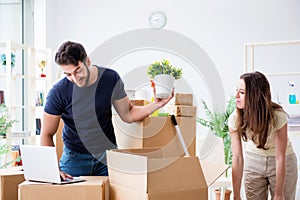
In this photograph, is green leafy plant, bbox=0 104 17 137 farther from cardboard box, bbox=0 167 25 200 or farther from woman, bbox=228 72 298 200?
woman, bbox=228 72 298 200

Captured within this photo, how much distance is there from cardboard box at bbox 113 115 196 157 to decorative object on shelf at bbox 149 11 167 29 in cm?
298

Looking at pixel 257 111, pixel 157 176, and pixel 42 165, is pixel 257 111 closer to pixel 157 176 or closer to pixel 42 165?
pixel 157 176

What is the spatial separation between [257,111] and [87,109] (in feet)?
2.91

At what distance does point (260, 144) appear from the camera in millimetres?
2412

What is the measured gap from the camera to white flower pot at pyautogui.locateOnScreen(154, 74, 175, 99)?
2248 millimetres

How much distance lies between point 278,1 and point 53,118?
3675mm

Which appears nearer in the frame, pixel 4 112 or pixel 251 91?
pixel 251 91

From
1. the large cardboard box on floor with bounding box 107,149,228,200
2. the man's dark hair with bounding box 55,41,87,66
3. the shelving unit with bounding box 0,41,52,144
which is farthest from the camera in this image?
the shelving unit with bounding box 0,41,52,144

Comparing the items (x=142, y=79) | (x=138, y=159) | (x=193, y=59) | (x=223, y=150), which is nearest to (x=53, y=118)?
(x=138, y=159)

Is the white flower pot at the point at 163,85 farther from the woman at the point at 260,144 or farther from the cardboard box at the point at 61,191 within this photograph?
the cardboard box at the point at 61,191

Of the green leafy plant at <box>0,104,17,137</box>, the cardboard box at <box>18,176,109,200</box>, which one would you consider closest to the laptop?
the cardboard box at <box>18,176,109,200</box>

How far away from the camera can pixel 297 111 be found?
3832mm

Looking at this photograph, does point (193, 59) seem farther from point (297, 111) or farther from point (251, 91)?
point (251, 91)

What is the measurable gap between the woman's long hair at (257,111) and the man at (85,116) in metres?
0.69
